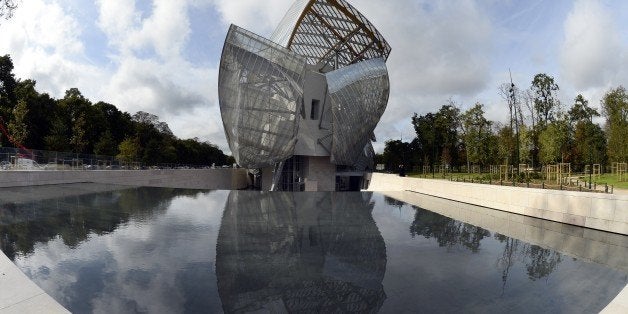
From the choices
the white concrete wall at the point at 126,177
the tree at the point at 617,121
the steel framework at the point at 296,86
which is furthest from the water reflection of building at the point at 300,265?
the tree at the point at 617,121

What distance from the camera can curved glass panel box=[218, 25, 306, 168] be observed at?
34.6m

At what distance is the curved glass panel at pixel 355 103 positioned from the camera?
40656 millimetres

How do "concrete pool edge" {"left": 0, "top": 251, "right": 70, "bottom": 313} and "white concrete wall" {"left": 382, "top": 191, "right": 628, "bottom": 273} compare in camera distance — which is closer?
"concrete pool edge" {"left": 0, "top": 251, "right": 70, "bottom": 313}

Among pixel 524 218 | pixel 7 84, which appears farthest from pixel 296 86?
pixel 7 84

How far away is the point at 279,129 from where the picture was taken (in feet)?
125

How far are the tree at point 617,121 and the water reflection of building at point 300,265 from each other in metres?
32.1

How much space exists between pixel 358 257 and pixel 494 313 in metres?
3.32

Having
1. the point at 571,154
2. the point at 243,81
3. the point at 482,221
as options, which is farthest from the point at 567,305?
the point at 571,154

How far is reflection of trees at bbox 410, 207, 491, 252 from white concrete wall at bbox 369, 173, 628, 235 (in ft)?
11.2

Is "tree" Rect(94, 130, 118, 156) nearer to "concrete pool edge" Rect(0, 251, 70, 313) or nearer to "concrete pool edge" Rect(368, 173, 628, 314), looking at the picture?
"concrete pool edge" Rect(368, 173, 628, 314)

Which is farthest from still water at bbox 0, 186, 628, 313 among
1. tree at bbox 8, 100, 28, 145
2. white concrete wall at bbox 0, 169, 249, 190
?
tree at bbox 8, 100, 28, 145

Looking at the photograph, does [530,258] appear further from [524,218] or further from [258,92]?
[258,92]

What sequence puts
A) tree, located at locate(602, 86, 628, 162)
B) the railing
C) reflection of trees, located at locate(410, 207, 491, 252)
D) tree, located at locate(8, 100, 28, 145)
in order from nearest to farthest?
reflection of trees, located at locate(410, 207, 491, 252), the railing, tree, located at locate(602, 86, 628, 162), tree, located at locate(8, 100, 28, 145)

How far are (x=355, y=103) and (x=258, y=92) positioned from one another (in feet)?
39.4
